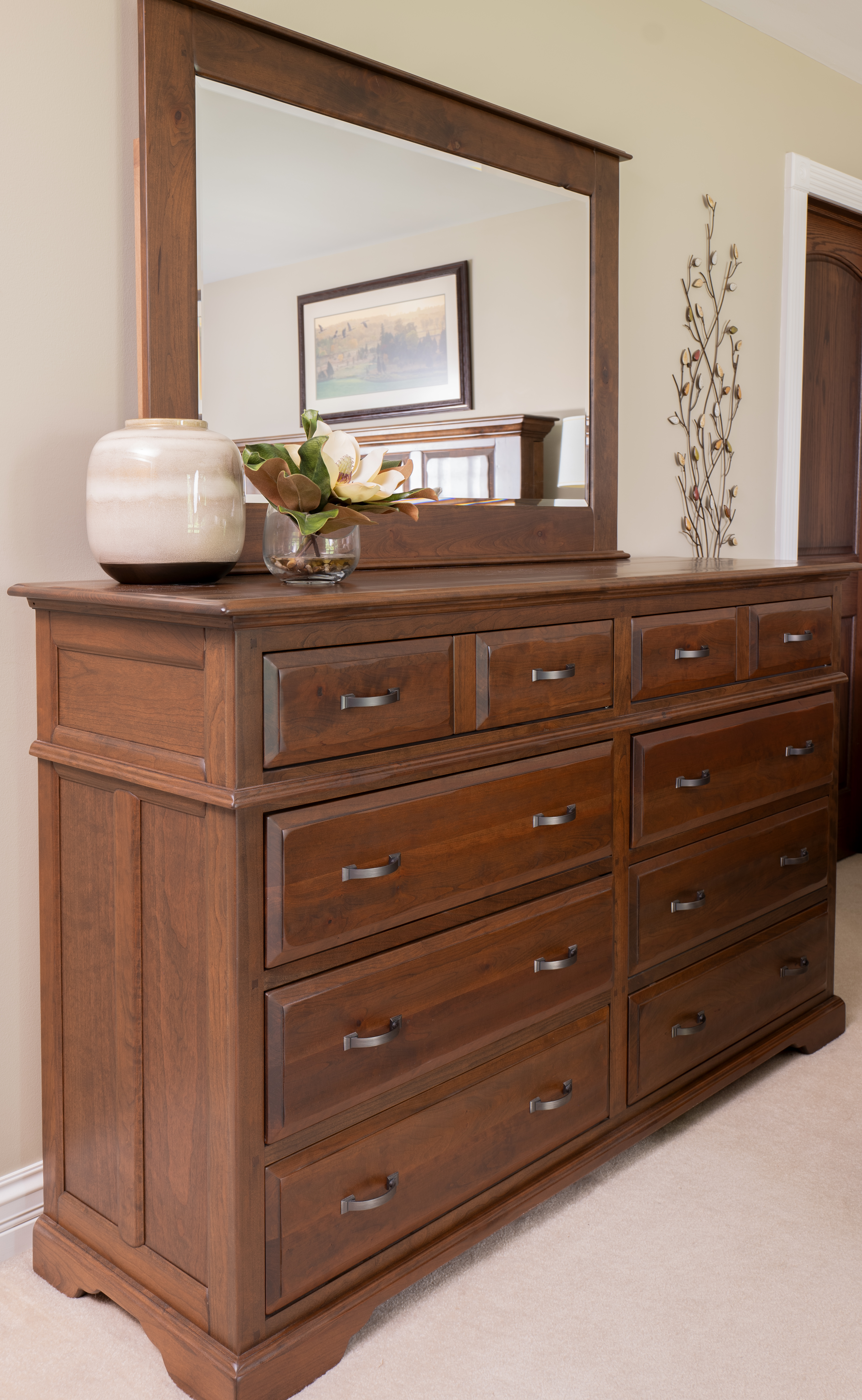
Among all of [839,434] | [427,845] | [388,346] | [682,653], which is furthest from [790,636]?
[839,434]

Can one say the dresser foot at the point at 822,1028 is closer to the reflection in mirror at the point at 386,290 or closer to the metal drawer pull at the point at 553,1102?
the metal drawer pull at the point at 553,1102

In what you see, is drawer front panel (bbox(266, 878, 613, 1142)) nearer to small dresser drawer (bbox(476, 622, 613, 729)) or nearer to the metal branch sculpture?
small dresser drawer (bbox(476, 622, 613, 729))

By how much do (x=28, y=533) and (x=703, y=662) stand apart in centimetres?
126

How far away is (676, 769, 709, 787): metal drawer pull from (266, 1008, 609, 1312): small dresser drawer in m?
0.45

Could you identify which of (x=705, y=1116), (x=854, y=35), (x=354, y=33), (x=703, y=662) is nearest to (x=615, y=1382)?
(x=705, y=1116)

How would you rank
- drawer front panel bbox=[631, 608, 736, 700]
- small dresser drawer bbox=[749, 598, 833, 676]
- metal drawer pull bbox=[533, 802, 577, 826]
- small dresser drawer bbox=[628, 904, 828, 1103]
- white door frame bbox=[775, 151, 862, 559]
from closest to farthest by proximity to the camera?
metal drawer pull bbox=[533, 802, 577, 826] → drawer front panel bbox=[631, 608, 736, 700] → small dresser drawer bbox=[628, 904, 828, 1103] → small dresser drawer bbox=[749, 598, 833, 676] → white door frame bbox=[775, 151, 862, 559]

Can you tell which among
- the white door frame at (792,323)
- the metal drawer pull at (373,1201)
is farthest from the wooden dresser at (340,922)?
the white door frame at (792,323)

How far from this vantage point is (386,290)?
2.12 m

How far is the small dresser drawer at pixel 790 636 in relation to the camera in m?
2.32

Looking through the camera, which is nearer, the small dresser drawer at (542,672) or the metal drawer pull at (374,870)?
the metal drawer pull at (374,870)

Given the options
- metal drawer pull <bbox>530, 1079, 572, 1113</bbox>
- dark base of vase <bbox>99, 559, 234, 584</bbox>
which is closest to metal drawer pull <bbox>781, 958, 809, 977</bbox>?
Result: metal drawer pull <bbox>530, 1079, 572, 1113</bbox>

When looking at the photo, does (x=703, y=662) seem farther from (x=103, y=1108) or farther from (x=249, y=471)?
(x=103, y=1108)

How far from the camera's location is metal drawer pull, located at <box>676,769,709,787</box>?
213 centimetres

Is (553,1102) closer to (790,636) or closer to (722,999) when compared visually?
(722,999)
